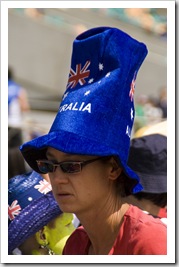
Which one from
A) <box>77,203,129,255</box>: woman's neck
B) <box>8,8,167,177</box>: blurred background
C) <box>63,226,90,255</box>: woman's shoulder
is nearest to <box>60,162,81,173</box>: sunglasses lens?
<box>77,203,129,255</box>: woman's neck

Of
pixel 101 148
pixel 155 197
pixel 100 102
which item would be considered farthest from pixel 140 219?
pixel 155 197

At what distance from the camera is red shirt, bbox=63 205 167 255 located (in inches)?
88.1

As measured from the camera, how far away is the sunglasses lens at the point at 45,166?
2.36m

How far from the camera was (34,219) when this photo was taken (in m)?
2.97

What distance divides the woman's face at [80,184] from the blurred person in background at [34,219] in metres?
0.67

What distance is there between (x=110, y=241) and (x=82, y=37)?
2.72ft

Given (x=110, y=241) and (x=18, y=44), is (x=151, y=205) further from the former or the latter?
(x=18, y=44)

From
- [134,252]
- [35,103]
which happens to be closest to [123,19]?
[35,103]

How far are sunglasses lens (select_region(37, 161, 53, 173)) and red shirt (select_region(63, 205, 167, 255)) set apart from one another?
0.35 metres

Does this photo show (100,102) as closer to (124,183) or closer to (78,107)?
(78,107)

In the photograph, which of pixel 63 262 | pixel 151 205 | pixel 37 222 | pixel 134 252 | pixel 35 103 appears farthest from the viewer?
pixel 35 103

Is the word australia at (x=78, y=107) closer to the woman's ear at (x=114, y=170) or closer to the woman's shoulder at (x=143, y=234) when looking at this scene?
the woman's ear at (x=114, y=170)

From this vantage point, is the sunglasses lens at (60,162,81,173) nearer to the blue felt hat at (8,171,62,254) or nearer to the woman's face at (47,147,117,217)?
the woman's face at (47,147,117,217)

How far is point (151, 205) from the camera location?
10.9ft
